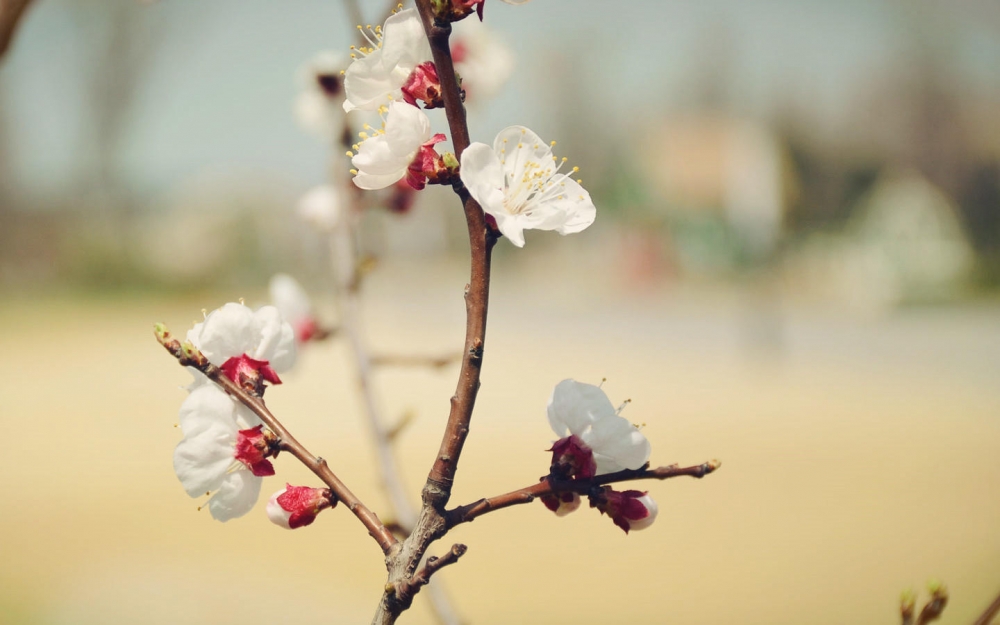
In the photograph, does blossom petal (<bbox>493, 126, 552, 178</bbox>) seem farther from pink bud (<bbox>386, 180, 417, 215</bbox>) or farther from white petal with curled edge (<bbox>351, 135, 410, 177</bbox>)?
Answer: pink bud (<bbox>386, 180, 417, 215</bbox>)

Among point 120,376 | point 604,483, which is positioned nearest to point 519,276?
point 120,376

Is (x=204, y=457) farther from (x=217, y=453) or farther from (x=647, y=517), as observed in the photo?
(x=647, y=517)

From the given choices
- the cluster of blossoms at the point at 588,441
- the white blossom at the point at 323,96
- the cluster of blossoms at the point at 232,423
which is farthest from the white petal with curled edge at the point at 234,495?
the white blossom at the point at 323,96

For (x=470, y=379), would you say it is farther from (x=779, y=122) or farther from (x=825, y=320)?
(x=779, y=122)

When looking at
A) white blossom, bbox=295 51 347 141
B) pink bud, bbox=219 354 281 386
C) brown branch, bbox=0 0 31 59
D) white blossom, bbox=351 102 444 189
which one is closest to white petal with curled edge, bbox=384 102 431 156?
white blossom, bbox=351 102 444 189

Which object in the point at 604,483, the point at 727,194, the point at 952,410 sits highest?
the point at 727,194

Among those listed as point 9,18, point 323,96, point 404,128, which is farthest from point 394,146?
point 323,96
